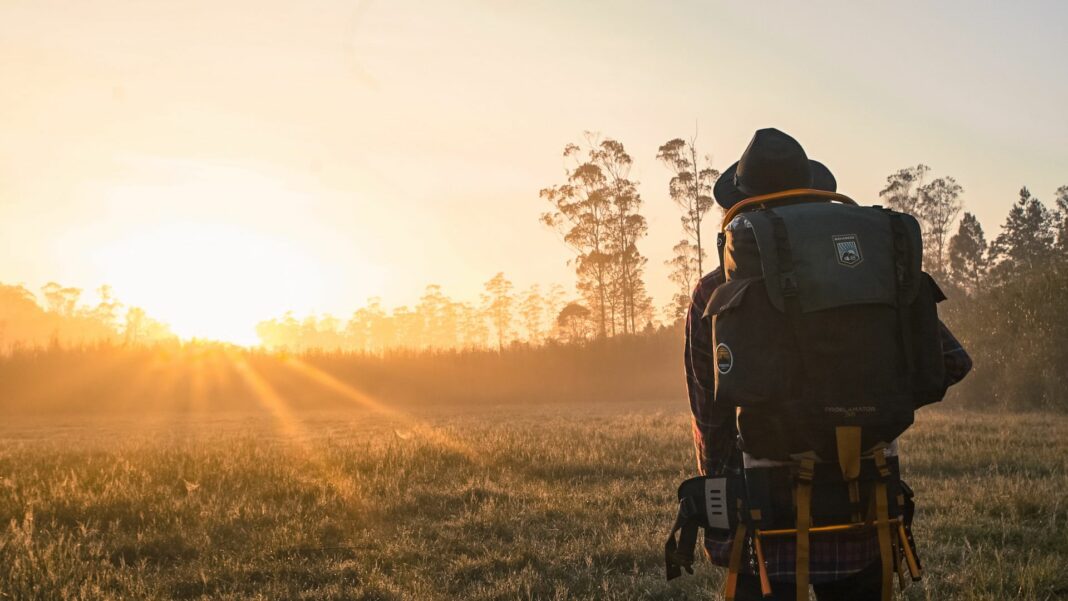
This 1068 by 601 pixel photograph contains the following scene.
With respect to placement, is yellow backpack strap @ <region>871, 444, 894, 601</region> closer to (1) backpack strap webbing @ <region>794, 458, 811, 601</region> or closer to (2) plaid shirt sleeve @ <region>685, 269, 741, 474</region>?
(1) backpack strap webbing @ <region>794, 458, 811, 601</region>

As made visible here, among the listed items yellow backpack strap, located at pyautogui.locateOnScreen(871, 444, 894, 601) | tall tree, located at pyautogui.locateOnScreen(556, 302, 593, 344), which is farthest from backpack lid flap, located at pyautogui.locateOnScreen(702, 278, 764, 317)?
tall tree, located at pyautogui.locateOnScreen(556, 302, 593, 344)

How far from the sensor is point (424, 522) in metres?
7.33

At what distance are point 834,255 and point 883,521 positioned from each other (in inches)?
32.9

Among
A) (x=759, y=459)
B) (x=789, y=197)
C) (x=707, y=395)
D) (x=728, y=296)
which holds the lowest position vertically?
(x=759, y=459)

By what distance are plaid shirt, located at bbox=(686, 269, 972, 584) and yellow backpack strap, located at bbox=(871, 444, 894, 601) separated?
86 millimetres

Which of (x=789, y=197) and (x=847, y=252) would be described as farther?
(x=789, y=197)

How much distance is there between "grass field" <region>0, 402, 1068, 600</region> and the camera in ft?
17.8

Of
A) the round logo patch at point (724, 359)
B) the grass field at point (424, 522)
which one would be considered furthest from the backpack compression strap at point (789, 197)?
the grass field at point (424, 522)

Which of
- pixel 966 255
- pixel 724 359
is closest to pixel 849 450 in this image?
pixel 724 359

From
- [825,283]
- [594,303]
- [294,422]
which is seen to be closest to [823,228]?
[825,283]

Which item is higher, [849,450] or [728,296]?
[728,296]

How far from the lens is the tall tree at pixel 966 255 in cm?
7238

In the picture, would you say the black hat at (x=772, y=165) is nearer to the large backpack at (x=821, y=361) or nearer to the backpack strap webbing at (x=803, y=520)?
the large backpack at (x=821, y=361)

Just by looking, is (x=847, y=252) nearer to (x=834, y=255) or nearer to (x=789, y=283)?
(x=834, y=255)
